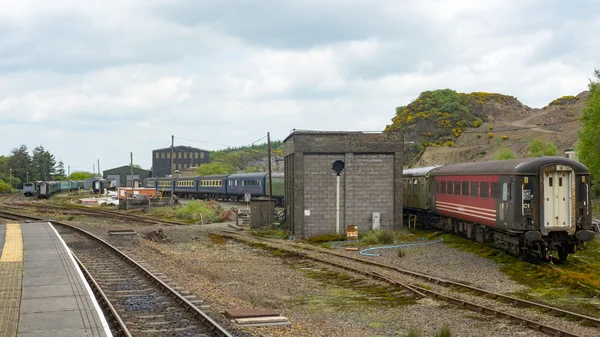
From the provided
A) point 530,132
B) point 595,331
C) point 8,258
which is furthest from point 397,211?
point 530,132

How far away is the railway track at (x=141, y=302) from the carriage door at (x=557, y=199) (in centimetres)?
1132

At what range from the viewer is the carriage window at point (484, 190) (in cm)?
2283

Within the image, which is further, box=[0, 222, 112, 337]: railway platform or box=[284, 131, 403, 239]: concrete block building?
box=[284, 131, 403, 239]: concrete block building

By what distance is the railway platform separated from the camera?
10.7 meters

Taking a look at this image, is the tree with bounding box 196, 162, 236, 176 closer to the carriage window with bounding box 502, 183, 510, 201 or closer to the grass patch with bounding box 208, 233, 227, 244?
the grass patch with bounding box 208, 233, 227, 244

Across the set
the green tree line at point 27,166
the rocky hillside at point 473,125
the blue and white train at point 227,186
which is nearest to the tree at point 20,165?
the green tree line at point 27,166

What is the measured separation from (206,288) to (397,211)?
1680 cm

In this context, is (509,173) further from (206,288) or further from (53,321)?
(53,321)

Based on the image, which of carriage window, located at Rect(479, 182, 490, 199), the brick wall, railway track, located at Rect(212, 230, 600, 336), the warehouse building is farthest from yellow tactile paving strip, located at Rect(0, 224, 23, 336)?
the warehouse building

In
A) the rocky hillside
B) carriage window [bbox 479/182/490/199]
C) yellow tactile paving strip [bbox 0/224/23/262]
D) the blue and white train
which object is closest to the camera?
yellow tactile paving strip [bbox 0/224/23/262]

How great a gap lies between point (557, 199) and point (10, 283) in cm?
1544

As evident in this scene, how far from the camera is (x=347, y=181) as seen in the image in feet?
102

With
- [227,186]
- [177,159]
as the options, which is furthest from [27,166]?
[227,186]

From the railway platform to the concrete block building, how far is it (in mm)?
11770
